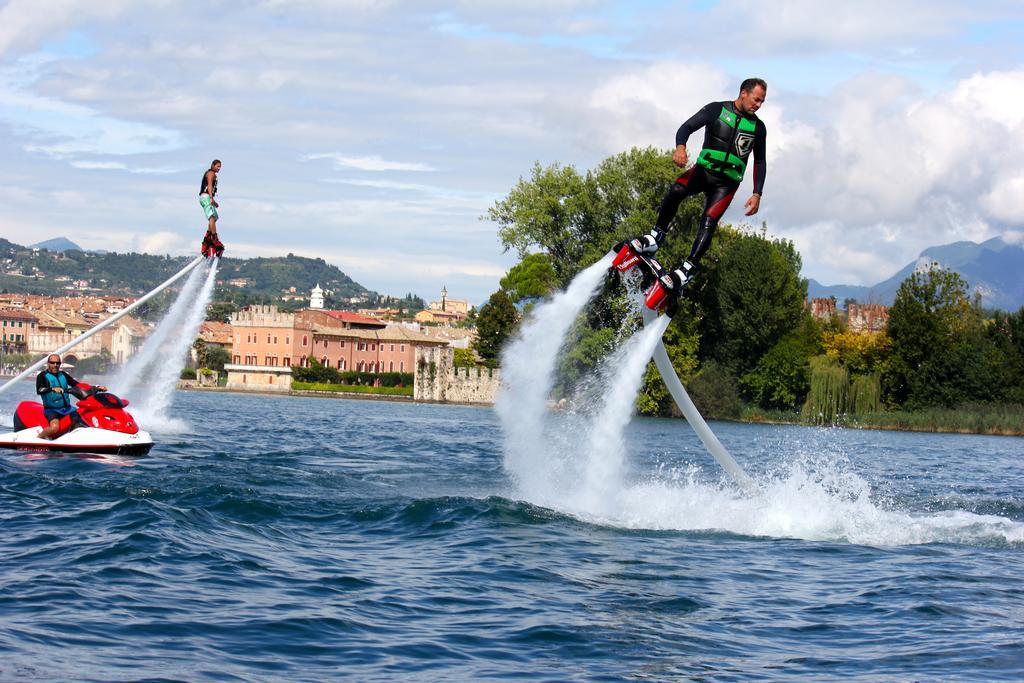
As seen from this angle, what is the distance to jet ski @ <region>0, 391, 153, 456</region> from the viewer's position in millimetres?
25703

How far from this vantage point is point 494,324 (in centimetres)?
9938

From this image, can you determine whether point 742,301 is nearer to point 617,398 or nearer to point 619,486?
point 619,486

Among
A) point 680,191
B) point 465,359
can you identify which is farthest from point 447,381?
point 680,191

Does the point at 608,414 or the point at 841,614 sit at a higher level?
the point at 608,414

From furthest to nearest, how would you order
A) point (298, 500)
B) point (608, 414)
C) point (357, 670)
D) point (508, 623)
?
point (298, 500), point (608, 414), point (508, 623), point (357, 670)

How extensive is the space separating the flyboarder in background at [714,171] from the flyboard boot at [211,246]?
1500cm

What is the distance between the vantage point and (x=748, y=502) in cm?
2019

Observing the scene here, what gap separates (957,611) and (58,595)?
31.1 ft

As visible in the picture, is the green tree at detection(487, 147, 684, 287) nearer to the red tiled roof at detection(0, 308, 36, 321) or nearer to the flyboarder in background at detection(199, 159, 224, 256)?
the flyboarder in background at detection(199, 159, 224, 256)

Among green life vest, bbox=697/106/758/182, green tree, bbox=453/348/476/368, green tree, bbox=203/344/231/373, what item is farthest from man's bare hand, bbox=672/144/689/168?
green tree, bbox=203/344/231/373

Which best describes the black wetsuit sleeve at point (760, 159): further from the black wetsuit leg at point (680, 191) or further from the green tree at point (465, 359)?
the green tree at point (465, 359)

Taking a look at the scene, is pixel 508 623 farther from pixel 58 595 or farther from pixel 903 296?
pixel 903 296

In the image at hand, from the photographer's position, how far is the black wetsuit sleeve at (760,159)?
16.0 m

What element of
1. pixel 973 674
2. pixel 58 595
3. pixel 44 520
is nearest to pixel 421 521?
pixel 44 520
